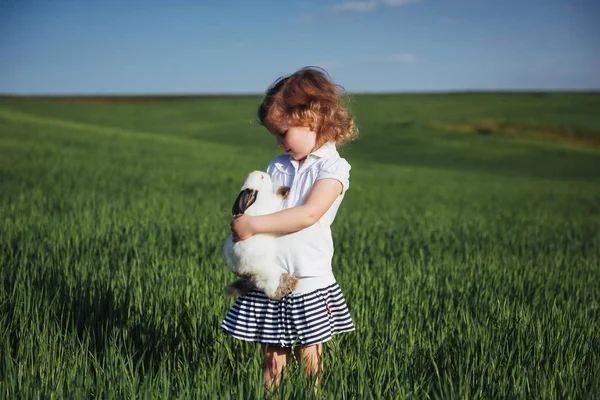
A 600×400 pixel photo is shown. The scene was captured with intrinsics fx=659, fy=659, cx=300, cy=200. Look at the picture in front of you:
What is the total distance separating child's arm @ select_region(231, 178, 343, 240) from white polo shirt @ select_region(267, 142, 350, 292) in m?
0.04

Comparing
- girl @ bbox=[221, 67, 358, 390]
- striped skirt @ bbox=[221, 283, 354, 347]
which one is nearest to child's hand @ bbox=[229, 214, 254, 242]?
girl @ bbox=[221, 67, 358, 390]

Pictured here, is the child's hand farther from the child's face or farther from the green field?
the green field

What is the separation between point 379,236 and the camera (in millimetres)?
7598

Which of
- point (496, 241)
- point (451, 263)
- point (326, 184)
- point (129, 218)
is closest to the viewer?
point (326, 184)

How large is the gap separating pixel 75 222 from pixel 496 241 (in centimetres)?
504

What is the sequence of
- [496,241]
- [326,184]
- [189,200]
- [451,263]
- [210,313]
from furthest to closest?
1. [189,200]
2. [496,241]
3. [451,263]
4. [210,313]
5. [326,184]

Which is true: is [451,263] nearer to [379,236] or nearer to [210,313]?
[379,236]

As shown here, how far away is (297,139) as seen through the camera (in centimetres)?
265

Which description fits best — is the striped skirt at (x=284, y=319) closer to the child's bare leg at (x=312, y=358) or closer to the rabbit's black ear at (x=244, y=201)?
the child's bare leg at (x=312, y=358)

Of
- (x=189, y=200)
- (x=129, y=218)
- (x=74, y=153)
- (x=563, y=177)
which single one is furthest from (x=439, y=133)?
(x=129, y=218)

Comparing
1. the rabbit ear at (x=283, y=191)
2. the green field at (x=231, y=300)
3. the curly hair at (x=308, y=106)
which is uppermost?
the curly hair at (x=308, y=106)

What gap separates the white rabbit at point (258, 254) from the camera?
247cm

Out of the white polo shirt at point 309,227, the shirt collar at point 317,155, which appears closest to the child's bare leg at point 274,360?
Answer: the white polo shirt at point 309,227

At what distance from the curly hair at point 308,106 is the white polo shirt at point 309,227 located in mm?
92
